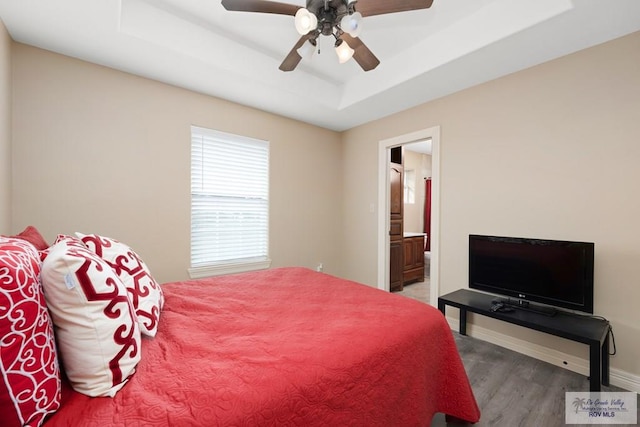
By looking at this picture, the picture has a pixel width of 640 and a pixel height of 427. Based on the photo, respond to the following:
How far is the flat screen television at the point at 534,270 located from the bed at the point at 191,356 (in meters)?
1.29

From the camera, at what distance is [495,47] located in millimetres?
2186

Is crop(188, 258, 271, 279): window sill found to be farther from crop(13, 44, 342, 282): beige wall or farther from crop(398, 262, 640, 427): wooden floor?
crop(398, 262, 640, 427): wooden floor

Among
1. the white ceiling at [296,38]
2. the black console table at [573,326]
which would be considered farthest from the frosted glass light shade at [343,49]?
the black console table at [573,326]

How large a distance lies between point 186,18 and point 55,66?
1149 millimetres

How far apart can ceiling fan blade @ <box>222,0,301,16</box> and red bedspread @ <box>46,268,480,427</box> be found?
68.4 inches

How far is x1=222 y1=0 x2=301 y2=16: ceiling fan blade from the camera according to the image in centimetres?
158

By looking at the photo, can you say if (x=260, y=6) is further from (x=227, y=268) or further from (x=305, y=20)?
(x=227, y=268)

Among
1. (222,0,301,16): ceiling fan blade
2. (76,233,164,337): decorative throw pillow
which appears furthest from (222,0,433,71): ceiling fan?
(76,233,164,337): decorative throw pillow

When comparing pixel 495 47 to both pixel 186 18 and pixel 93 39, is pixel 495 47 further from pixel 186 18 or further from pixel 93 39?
pixel 93 39

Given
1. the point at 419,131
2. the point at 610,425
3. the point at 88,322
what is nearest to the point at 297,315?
the point at 88,322

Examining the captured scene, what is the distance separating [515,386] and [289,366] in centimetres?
196

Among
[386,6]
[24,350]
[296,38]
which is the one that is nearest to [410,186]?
[296,38]

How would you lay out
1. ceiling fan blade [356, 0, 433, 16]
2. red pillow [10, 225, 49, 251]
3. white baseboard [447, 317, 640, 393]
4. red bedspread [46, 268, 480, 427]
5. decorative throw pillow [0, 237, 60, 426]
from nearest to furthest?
decorative throw pillow [0, 237, 60, 426], red bedspread [46, 268, 480, 427], red pillow [10, 225, 49, 251], ceiling fan blade [356, 0, 433, 16], white baseboard [447, 317, 640, 393]

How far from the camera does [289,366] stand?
1.01m
